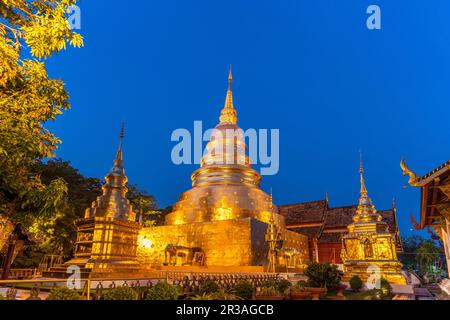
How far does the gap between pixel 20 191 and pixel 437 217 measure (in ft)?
54.7

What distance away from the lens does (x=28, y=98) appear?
6.07 meters

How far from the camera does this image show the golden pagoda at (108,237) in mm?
12455

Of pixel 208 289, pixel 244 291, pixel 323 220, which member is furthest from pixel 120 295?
pixel 323 220

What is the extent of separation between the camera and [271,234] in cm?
1833

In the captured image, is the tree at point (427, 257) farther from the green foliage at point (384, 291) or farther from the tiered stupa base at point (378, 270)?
the green foliage at point (384, 291)

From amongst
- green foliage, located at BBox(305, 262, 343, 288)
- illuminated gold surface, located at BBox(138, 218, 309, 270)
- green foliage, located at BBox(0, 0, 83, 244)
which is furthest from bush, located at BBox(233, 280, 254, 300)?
illuminated gold surface, located at BBox(138, 218, 309, 270)

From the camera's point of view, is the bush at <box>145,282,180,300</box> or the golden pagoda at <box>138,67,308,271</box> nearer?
the bush at <box>145,282,180,300</box>

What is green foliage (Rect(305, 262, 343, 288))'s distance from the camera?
12.1 metres

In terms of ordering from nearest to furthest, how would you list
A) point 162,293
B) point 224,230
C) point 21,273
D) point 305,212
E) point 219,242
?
point 162,293 < point 21,273 < point 219,242 < point 224,230 < point 305,212

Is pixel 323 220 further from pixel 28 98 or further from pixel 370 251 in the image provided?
pixel 28 98

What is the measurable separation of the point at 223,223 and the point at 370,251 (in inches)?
373

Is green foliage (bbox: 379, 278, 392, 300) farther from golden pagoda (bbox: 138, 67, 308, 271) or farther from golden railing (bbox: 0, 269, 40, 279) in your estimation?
golden railing (bbox: 0, 269, 40, 279)
